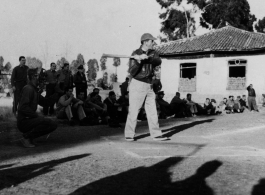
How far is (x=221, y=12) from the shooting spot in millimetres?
42344

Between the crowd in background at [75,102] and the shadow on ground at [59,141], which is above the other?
the crowd in background at [75,102]

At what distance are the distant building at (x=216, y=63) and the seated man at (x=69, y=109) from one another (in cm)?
1658

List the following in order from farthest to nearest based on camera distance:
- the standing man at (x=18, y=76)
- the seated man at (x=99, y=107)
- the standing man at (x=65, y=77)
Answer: the standing man at (x=65, y=77)
the standing man at (x=18, y=76)
the seated man at (x=99, y=107)

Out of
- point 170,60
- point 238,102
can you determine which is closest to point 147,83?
point 238,102

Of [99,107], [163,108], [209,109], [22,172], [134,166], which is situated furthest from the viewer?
[209,109]

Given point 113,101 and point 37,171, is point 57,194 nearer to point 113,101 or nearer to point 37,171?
point 37,171

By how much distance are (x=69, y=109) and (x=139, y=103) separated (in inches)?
151

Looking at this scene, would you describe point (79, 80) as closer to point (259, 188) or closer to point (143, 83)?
point (143, 83)

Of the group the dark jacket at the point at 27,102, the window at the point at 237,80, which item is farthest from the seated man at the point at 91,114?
the window at the point at 237,80

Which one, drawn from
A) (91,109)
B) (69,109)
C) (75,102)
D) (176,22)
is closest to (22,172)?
(69,109)

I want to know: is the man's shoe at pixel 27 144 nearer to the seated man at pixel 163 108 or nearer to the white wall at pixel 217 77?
the seated man at pixel 163 108

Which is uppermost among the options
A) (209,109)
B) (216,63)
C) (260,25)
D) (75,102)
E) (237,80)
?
(260,25)

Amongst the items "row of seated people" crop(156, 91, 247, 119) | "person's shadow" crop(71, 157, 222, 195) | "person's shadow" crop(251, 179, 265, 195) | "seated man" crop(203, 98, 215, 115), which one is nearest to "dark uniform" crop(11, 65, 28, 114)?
"row of seated people" crop(156, 91, 247, 119)

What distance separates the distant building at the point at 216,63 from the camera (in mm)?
24906
